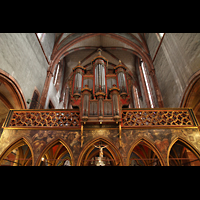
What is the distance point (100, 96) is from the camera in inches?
283

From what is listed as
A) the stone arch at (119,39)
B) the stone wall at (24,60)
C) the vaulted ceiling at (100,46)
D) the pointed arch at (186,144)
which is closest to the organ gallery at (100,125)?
the pointed arch at (186,144)

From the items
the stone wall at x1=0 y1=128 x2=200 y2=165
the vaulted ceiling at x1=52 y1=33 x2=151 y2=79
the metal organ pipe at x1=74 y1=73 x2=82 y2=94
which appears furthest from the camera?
the vaulted ceiling at x1=52 y1=33 x2=151 y2=79

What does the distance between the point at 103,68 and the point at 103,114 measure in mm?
3822

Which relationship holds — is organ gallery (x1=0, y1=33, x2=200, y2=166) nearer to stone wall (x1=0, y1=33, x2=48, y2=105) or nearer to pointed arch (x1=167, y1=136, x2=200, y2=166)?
pointed arch (x1=167, y1=136, x2=200, y2=166)

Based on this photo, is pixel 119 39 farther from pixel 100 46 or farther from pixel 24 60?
pixel 24 60

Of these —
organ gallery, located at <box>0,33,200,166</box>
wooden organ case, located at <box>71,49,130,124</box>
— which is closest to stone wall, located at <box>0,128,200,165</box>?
organ gallery, located at <box>0,33,200,166</box>

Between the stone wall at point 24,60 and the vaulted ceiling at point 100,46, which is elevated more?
the vaulted ceiling at point 100,46

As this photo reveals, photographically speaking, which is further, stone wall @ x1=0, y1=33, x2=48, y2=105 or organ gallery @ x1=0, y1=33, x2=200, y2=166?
stone wall @ x1=0, y1=33, x2=48, y2=105

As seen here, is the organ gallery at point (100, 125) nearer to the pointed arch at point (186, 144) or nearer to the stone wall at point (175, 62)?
the pointed arch at point (186, 144)

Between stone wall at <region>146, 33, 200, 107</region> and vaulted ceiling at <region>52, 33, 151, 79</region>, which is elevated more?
vaulted ceiling at <region>52, 33, 151, 79</region>

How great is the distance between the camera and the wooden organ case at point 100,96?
6.73 meters

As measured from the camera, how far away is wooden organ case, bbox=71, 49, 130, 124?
22.1ft

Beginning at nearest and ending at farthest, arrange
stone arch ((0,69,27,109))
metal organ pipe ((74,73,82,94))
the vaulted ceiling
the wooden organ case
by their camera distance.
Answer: the wooden organ case
stone arch ((0,69,27,109))
metal organ pipe ((74,73,82,94))
the vaulted ceiling

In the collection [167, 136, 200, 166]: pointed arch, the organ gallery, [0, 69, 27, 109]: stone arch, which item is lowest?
[167, 136, 200, 166]: pointed arch
